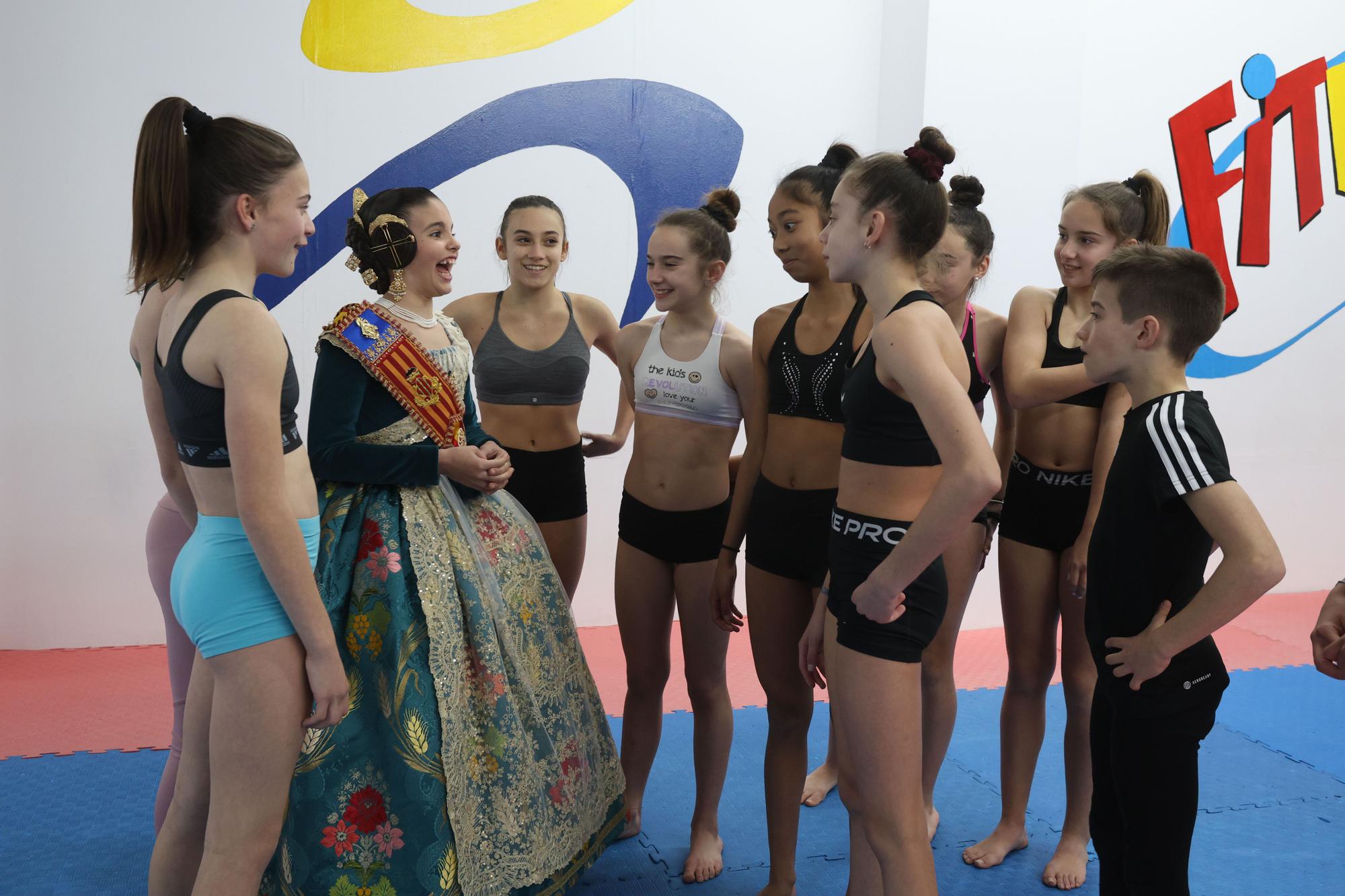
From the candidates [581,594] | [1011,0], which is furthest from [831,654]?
[1011,0]

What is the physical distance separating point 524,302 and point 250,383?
1585 millimetres

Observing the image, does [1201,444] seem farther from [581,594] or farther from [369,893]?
[581,594]

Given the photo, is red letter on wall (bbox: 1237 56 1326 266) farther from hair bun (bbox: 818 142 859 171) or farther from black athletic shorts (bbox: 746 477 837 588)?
black athletic shorts (bbox: 746 477 837 588)

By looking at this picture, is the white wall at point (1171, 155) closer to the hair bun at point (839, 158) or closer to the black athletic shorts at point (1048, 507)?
the black athletic shorts at point (1048, 507)

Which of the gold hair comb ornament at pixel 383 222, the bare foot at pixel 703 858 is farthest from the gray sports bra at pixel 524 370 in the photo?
the bare foot at pixel 703 858

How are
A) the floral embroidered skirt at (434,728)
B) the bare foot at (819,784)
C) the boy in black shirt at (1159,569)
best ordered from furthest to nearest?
the bare foot at (819,784)
the floral embroidered skirt at (434,728)
the boy in black shirt at (1159,569)

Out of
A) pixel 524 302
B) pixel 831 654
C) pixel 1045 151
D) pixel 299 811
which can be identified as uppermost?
pixel 1045 151

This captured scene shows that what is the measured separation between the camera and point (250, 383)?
158cm

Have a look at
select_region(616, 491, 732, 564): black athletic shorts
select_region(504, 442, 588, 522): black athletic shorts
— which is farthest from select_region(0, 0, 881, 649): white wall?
select_region(616, 491, 732, 564): black athletic shorts

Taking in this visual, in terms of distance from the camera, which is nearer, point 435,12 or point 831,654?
point 831,654

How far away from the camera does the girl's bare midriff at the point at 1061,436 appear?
2750mm

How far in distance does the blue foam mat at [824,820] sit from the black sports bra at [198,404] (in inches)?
56.2

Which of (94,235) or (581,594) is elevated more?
(94,235)

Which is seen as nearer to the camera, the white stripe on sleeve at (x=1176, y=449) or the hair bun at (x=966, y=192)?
the white stripe on sleeve at (x=1176, y=449)
